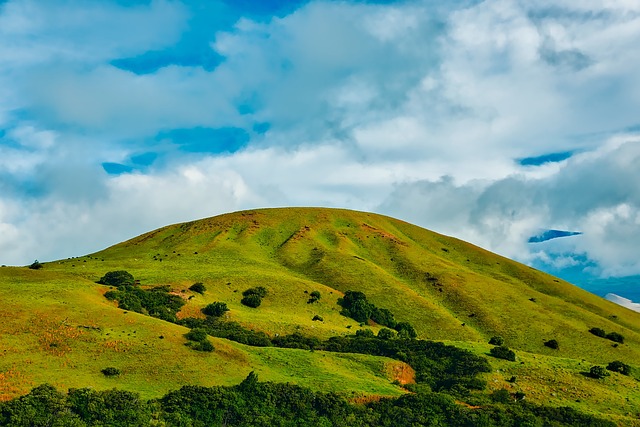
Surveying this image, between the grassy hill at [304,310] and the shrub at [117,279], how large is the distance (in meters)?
2.49

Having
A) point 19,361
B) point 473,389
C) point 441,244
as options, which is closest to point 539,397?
point 473,389

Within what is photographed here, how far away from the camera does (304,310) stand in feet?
303

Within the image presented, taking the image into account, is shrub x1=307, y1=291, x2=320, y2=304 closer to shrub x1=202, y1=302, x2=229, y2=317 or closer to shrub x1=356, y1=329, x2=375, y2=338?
shrub x1=356, y1=329, x2=375, y2=338

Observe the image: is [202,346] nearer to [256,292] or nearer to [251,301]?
[251,301]

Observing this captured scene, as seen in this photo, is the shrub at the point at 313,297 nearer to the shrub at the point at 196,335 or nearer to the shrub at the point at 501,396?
the shrub at the point at 196,335

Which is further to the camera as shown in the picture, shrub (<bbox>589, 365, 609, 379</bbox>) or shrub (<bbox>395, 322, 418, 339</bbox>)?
shrub (<bbox>395, 322, 418, 339</bbox>)

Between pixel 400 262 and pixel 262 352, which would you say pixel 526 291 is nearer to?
pixel 400 262

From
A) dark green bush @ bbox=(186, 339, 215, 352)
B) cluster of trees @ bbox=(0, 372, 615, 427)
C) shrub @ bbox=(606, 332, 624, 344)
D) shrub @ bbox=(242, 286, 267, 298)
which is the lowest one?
cluster of trees @ bbox=(0, 372, 615, 427)

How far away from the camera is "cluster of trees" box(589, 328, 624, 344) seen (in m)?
95.2

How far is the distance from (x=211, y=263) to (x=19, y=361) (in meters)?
68.4

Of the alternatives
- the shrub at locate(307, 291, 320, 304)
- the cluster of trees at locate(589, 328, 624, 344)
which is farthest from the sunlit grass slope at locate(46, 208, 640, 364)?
the cluster of trees at locate(589, 328, 624, 344)

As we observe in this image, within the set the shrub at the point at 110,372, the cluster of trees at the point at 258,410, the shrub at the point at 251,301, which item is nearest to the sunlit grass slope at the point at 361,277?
the shrub at the point at 251,301

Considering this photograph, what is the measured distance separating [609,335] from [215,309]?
72.3 metres

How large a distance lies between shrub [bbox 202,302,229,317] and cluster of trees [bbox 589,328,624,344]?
68.6 metres
